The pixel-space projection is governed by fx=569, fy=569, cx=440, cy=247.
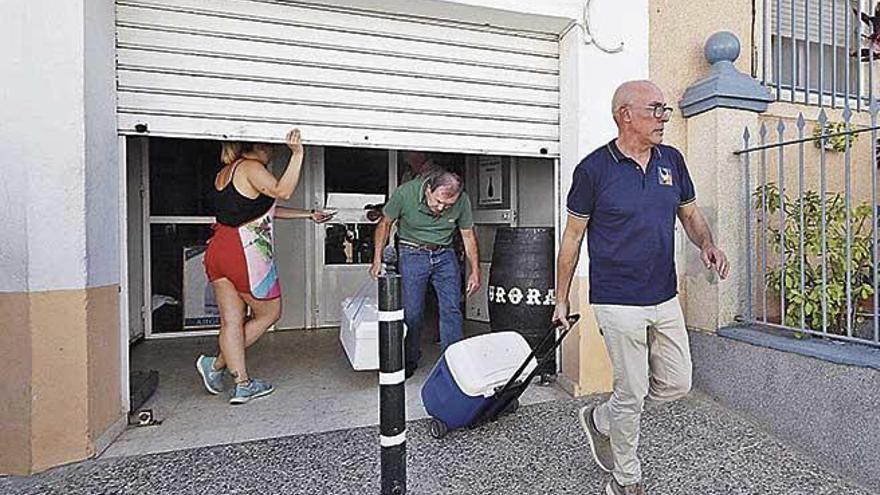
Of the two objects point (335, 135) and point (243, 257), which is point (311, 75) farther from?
point (243, 257)

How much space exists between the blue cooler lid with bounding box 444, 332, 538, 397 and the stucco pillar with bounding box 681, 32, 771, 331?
1.39 m

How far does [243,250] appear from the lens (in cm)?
357

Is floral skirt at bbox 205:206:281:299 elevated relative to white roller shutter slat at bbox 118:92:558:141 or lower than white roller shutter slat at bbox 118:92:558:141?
lower

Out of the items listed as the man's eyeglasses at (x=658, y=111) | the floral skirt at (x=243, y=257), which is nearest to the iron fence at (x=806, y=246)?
the man's eyeglasses at (x=658, y=111)

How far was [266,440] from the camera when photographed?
3.03 m

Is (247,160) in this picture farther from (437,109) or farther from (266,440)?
(266,440)

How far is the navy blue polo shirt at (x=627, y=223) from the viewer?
2.36 m

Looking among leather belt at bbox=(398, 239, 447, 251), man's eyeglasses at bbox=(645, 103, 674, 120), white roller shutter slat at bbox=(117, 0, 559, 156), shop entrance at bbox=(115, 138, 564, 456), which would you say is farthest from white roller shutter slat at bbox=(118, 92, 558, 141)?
man's eyeglasses at bbox=(645, 103, 674, 120)

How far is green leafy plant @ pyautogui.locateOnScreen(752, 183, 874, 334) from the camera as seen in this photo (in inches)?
125

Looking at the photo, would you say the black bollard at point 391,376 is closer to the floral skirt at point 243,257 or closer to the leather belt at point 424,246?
the floral skirt at point 243,257

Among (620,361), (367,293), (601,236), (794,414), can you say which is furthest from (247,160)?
(794,414)

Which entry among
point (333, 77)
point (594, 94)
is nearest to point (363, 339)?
point (333, 77)

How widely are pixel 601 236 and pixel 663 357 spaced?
59cm

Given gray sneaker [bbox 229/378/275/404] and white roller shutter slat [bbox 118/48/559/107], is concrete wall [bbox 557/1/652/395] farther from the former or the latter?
gray sneaker [bbox 229/378/275/404]
